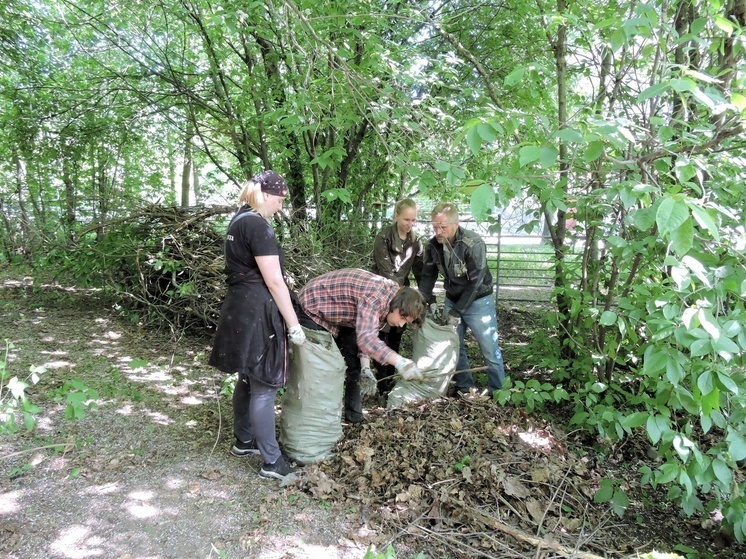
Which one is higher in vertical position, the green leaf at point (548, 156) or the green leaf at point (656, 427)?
the green leaf at point (548, 156)

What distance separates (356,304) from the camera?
295 cm

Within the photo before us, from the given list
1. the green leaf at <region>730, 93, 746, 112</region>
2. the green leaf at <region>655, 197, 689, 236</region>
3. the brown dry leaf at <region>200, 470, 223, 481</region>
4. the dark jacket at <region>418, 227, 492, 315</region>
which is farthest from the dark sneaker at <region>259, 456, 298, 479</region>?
the green leaf at <region>730, 93, 746, 112</region>

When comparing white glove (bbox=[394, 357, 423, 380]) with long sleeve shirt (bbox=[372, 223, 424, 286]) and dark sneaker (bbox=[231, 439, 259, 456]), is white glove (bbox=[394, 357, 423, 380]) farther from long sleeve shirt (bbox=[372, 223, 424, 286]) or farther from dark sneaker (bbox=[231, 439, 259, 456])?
long sleeve shirt (bbox=[372, 223, 424, 286])

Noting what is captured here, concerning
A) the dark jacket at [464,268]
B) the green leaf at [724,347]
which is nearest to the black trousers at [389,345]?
the dark jacket at [464,268]

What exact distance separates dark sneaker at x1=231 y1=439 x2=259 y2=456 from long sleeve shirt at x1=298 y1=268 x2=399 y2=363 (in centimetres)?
85

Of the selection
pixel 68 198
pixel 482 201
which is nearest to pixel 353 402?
pixel 482 201

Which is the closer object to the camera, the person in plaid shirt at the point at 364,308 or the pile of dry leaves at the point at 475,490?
the pile of dry leaves at the point at 475,490

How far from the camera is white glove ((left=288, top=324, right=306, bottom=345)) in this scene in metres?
2.72

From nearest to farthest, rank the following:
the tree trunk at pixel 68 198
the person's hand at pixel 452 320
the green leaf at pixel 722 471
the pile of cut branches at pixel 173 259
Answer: the green leaf at pixel 722 471
the person's hand at pixel 452 320
the pile of cut branches at pixel 173 259
the tree trunk at pixel 68 198

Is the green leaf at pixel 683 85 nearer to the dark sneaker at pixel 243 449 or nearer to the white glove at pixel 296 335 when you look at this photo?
the white glove at pixel 296 335

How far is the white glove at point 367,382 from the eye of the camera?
361 centimetres

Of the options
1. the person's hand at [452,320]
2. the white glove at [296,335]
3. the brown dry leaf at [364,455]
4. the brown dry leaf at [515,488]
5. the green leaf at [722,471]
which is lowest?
the brown dry leaf at [515,488]

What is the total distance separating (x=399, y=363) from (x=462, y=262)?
1.23m

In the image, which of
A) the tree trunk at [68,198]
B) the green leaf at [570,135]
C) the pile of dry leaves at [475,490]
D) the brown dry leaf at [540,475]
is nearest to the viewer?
the green leaf at [570,135]
